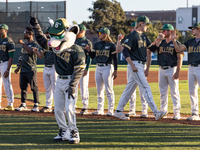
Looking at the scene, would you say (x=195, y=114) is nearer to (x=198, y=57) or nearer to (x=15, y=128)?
(x=198, y=57)

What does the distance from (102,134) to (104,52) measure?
267 cm

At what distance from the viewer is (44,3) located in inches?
1480

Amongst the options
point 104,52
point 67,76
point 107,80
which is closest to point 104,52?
point 104,52

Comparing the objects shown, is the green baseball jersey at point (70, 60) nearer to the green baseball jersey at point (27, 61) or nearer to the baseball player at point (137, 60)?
the baseball player at point (137, 60)

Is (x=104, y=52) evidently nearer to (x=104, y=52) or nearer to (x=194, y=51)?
(x=104, y=52)

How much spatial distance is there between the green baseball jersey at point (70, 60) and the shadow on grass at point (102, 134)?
3.98 ft

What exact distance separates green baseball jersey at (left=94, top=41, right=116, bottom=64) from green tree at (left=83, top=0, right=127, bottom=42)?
144ft

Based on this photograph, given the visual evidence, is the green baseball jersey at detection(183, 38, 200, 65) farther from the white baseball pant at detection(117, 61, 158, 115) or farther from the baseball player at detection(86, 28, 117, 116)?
the baseball player at detection(86, 28, 117, 116)

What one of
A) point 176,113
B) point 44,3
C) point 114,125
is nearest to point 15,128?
point 114,125

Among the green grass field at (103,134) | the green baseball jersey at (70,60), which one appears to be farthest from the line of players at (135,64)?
the green baseball jersey at (70,60)

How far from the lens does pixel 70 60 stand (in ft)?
16.7

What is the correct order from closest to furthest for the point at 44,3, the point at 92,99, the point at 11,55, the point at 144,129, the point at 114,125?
the point at 144,129 → the point at 114,125 → the point at 11,55 → the point at 92,99 → the point at 44,3

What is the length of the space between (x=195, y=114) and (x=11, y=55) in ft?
16.5

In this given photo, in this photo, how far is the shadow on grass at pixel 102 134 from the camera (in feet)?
16.0
